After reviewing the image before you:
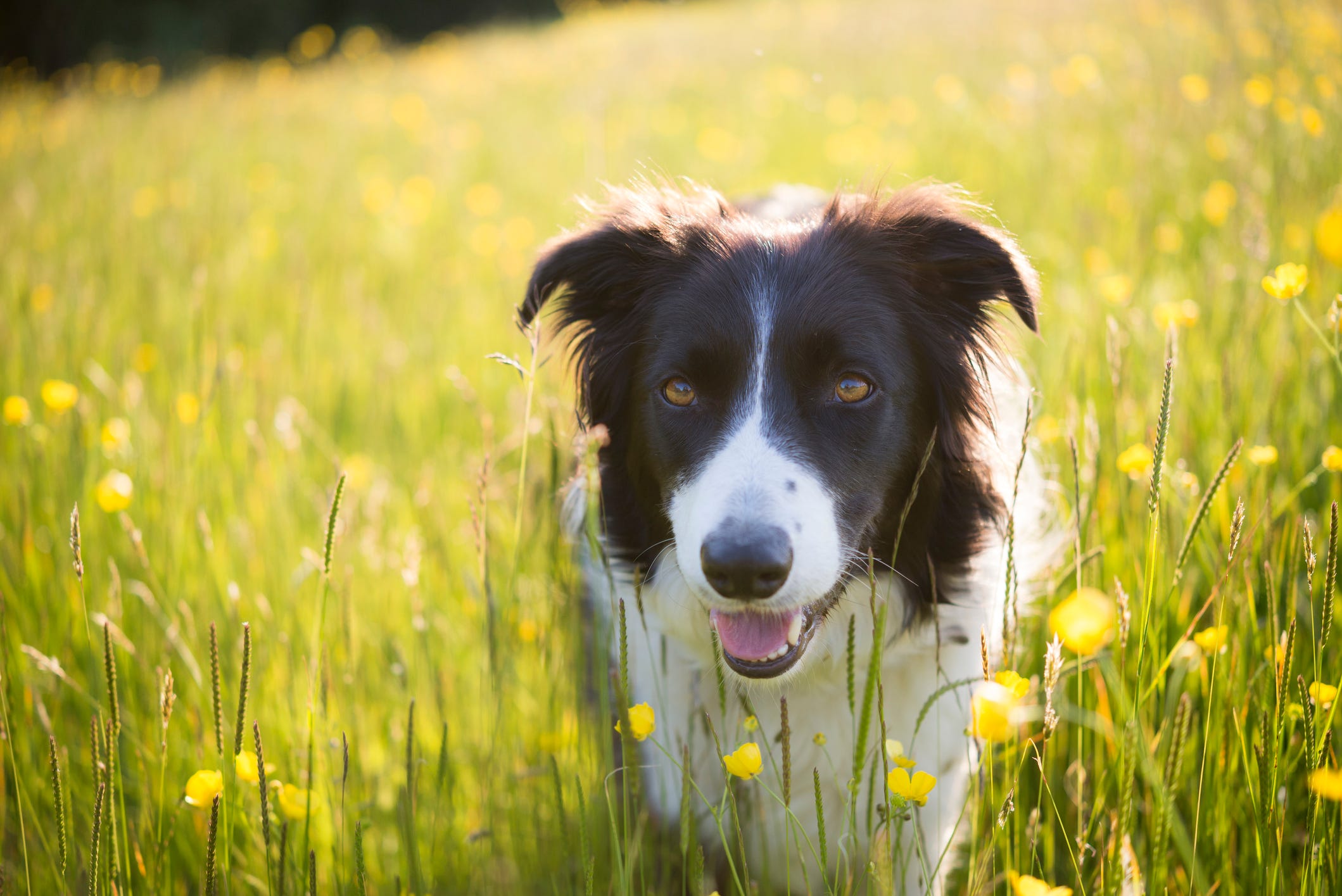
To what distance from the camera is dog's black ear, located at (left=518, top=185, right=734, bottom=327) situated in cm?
213

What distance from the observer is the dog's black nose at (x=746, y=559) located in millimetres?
1523

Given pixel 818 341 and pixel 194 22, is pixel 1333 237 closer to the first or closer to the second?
pixel 818 341

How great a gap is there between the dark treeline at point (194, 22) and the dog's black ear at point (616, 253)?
18.9 m

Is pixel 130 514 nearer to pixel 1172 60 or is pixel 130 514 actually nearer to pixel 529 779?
pixel 529 779

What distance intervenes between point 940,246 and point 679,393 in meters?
0.79

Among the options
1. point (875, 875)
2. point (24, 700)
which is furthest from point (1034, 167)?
point (24, 700)

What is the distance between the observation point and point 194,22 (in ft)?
69.8

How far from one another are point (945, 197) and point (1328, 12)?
17.9 feet

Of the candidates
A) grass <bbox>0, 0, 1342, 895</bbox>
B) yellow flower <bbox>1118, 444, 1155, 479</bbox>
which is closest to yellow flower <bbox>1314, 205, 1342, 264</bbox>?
grass <bbox>0, 0, 1342, 895</bbox>

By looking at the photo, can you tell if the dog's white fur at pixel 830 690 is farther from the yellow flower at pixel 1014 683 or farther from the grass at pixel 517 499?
the yellow flower at pixel 1014 683

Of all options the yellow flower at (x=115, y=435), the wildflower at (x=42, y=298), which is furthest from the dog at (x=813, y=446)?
the wildflower at (x=42, y=298)

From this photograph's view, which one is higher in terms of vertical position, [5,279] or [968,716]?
[5,279]

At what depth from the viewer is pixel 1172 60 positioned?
5980 millimetres

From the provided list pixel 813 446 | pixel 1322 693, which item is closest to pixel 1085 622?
pixel 1322 693
